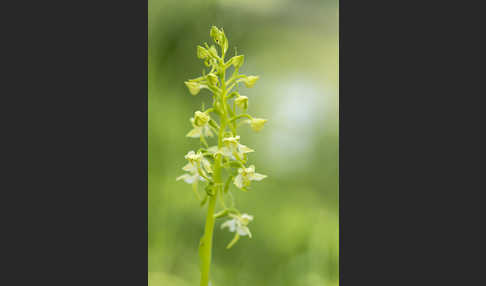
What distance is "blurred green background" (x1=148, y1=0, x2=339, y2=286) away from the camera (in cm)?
181

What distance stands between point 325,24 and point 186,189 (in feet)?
3.34

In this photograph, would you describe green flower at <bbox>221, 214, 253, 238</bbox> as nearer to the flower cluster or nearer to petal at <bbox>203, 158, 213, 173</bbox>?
the flower cluster

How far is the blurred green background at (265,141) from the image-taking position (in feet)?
5.95

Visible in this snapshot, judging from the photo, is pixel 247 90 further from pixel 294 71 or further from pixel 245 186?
pixel 245 186

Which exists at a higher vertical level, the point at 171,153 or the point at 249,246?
the point at 171,153

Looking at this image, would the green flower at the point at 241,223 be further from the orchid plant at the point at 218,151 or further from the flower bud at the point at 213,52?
the flower bud at the point at 213,52

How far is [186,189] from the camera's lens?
1939mm

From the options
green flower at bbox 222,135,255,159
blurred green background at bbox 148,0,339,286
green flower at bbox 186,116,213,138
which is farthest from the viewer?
blurred green background at bbox 148,0,339,286

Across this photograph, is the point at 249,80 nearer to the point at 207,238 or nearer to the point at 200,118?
the point at 200,118

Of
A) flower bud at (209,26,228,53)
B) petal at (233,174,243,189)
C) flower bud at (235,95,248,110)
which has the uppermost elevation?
flower bud at (209,26,228,53)

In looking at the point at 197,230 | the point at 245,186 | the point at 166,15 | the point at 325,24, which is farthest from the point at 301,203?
the point at 166,15

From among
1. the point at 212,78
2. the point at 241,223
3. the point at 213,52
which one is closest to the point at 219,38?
the point at 213,52

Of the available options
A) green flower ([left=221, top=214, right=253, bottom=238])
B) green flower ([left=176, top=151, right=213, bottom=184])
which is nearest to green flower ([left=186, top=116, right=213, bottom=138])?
green flower ([left=176, top=151, right=213, bottom=184])

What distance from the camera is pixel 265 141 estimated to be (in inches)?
79.5
